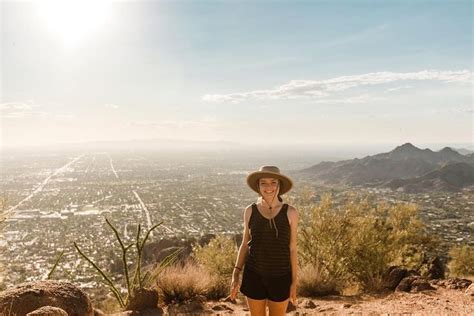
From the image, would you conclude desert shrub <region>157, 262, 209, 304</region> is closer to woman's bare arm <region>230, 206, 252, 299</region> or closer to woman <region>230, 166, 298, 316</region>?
woman's bare arm <region>230, 206, 252, 299</region>

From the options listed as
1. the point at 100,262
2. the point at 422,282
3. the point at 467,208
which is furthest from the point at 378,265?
the point at 467,208

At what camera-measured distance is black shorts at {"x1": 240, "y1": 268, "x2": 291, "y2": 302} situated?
405 centimetres

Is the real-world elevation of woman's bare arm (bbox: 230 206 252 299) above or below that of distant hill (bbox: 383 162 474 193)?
above

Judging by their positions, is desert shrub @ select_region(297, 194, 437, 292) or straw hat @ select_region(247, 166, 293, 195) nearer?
straw hat @ select_region(247, 166, 293, 195)

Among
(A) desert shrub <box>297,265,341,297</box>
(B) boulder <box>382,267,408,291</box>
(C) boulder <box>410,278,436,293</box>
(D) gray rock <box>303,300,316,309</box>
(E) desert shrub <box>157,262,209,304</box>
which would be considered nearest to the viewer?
(D) gray rock <box>303,300,316,309</box>

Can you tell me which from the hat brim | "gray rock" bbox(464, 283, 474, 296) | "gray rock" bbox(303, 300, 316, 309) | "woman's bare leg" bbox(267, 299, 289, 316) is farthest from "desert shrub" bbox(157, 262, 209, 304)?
"gray rock" bbox(464, 283, 474, 296)

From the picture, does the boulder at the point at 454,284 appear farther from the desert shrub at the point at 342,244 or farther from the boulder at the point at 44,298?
the boulder at the point at 44,298

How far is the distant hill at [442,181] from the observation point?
14638 centimetres

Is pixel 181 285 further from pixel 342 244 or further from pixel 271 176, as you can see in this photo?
pixel 342 244

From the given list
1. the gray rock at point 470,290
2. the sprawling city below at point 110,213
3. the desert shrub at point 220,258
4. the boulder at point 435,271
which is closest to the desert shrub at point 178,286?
the sprawling city below at point 110,213

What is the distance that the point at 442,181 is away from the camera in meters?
152

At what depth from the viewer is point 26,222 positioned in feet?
267

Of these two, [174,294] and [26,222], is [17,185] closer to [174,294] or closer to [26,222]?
[26,222]

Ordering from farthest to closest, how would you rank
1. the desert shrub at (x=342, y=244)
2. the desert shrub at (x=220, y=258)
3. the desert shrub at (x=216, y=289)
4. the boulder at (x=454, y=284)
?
the desert shrub at (x=220, y=258) → the desert shrub at (x=342, y=244) → the boulder at (x=454, y=284) → the desert shrub at (x=216, y=289)
